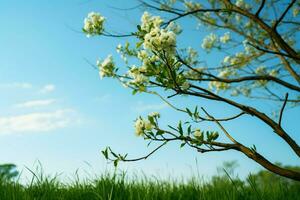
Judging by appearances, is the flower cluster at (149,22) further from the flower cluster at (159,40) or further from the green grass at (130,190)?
the green grass at (130,190)

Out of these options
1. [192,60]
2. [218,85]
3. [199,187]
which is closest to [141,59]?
[199,187]

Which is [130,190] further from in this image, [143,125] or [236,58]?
[236,58]

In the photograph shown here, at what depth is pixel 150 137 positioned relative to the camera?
12.6 ft

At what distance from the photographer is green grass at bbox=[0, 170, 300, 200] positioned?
418 centimetres

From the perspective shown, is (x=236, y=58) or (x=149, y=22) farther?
(x=236, y=58)

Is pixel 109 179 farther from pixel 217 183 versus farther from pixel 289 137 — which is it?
pixel 289 137

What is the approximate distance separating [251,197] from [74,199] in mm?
1734

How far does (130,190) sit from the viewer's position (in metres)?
4.16

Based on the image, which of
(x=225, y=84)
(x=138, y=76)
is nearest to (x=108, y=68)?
(x=138, y=76)

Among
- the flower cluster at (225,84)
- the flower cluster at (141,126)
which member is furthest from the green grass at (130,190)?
the flower cluster at (225,84)

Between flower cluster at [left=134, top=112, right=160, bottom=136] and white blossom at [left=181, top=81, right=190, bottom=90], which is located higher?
white blossom at [left=181, top=81, right=190, bottom=90]

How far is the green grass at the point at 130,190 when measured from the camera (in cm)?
418

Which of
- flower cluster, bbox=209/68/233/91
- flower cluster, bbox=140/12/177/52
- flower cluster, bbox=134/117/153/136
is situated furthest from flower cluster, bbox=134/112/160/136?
flower cluster, bbox=209/68/233/91

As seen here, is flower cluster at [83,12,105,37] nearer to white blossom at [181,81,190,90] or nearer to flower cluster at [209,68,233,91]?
white blossom at [181,81,190,90]
